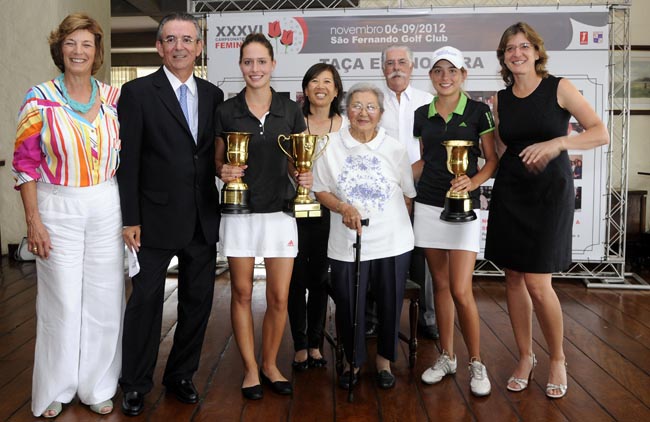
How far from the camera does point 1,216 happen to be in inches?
263

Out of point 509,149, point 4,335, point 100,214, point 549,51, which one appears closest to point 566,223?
point 509,149

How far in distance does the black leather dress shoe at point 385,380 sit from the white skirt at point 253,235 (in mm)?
840

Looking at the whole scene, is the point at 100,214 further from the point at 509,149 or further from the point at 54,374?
the point at 509,149

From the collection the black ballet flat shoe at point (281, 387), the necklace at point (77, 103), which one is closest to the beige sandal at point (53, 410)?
the black ballet flat shoe at point (281, 387)

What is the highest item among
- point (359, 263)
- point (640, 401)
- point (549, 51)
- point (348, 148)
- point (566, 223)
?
point (549, 51)

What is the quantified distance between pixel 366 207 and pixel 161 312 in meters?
1.04

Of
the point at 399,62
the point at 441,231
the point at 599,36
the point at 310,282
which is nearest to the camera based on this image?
the point at 441,231

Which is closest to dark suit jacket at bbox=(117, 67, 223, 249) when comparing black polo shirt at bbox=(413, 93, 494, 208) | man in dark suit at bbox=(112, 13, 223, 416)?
man in dark suit at bbox=(112, 13, 223, 416)

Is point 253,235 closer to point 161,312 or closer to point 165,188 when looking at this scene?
point 165,188

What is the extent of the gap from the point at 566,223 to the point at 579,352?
1.19 meters

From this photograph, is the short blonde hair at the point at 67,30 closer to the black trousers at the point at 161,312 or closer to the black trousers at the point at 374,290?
the black trousers at the point at 161,312

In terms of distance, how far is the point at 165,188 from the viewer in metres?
2.80

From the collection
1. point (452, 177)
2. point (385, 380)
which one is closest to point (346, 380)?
point (385, 380)

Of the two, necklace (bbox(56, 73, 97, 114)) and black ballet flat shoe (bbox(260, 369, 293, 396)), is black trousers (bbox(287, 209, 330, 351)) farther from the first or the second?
necklace (bbox(56, 73, 97, 114))
